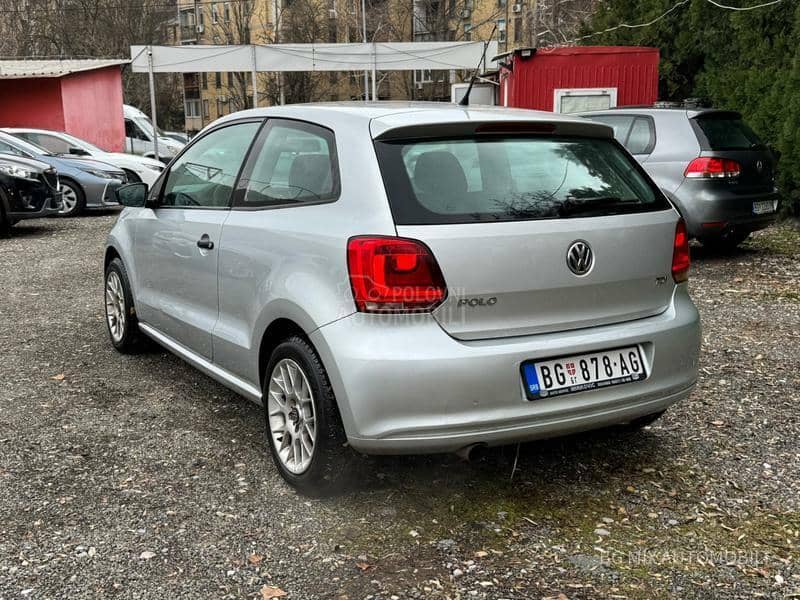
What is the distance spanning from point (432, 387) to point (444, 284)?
386 millimetres

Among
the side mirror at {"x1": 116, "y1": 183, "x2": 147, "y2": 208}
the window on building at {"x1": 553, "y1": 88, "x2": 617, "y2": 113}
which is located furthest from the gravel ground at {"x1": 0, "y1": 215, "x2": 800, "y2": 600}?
the window on building at {"x1": 553, "y1": 88, "x2": 617, "y2": 113}

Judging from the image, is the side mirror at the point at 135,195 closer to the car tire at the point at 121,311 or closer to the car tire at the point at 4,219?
the car tire at the point at 121,311

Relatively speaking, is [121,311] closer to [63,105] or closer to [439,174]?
[439,174]

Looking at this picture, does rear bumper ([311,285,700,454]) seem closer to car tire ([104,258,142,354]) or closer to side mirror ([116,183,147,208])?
side mirror ([116,183,147,208])

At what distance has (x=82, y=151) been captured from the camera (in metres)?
16.5

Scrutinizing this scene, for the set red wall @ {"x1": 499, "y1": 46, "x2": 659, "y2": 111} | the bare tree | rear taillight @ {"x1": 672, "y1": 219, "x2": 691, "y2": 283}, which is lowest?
rear taillight @ {"x1": 672, "y1": 219, "x2": 691, "y2": 283}

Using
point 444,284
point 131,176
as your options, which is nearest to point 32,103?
point 131,176

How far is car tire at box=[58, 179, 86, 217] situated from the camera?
15.3 m

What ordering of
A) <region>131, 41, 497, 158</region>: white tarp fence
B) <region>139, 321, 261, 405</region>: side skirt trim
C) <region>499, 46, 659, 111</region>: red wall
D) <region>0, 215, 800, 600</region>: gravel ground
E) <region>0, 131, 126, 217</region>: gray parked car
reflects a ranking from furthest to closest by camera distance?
<region>131, 41, 497, 158</region>: white tarp fence, <region>499, 46, 659, 111</region>: red wall, <region>0, 131, 126, 217</region>: gray parked car, <region>139, 321, 261, 405</region>: side skirt trim, <region>0, 215, 800, 600</region>: gravel ground

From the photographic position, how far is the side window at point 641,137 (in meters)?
9.62

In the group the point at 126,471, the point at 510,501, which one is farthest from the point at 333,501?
the point at 126,471

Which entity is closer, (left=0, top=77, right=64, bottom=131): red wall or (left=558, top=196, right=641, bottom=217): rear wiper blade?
(left=558, top=196, right=641, bottom=217): rear wiper blade

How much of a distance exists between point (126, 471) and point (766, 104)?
11812 millimetres

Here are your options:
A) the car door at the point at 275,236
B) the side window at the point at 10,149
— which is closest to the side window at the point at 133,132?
the side window at the point at 10,149
